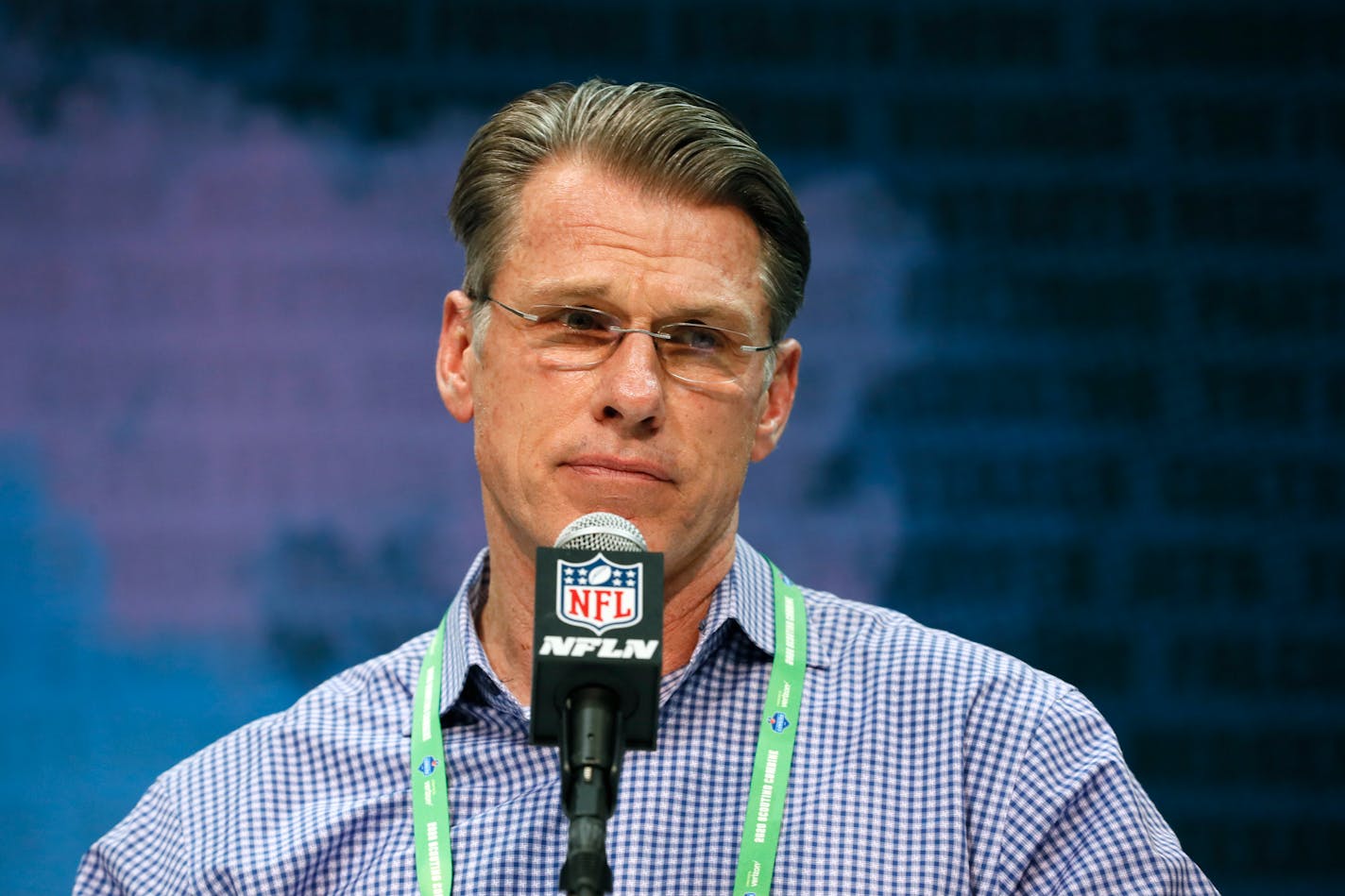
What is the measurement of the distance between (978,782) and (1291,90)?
2.29 meters

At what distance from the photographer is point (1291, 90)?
365 cm

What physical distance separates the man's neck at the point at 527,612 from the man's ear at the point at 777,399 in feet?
0.53

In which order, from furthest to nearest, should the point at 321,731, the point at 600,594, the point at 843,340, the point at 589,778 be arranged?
1. the point at 843,340
2. the point at 321,731
3. the point at 600,594
4. the point at 589,778

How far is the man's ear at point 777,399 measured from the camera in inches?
92.6

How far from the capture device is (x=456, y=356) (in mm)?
2412

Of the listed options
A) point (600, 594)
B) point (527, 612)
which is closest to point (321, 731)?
point (527, 612)

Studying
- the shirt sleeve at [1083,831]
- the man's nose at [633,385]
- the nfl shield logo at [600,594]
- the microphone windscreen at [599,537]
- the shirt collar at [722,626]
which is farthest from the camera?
the shirt collar at [722,626]

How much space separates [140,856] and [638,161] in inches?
46.6

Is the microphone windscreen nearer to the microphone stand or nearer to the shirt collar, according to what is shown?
the microphone stand

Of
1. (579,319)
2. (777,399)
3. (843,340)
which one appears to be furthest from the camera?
(843,340)

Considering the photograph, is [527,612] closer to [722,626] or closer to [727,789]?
[722,626]

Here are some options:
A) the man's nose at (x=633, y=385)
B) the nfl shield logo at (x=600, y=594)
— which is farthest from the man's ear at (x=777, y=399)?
the nfl shield logo at (x=600, y=594)

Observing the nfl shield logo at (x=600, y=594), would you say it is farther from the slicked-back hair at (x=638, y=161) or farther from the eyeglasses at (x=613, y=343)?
the slicked-back hair at (x=638, y=161)

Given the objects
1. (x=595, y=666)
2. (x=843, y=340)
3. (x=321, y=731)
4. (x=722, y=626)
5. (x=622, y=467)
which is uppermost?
(x=843, y=340)
